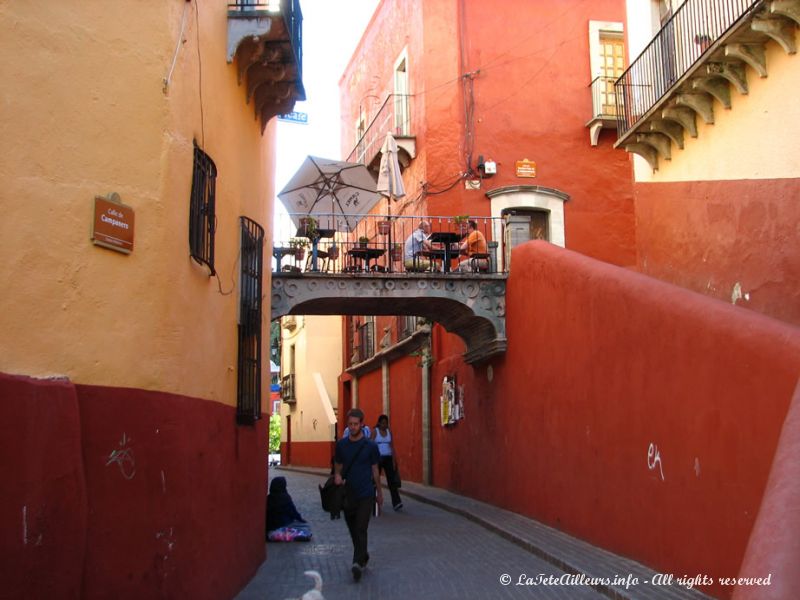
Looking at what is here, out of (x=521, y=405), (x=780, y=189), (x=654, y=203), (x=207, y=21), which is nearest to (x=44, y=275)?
(x=207, y=21)

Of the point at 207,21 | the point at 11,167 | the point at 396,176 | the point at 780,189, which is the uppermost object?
the point at 396,176

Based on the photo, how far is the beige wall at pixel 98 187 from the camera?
5.55 meters

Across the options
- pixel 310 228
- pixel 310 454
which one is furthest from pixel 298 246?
pixel 310 454

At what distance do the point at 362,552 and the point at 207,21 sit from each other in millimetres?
A: 5140

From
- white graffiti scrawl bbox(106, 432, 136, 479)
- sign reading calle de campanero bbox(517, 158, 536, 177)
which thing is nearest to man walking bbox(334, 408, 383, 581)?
white graffiti scrawl bbox(106, 432, 136, 479)

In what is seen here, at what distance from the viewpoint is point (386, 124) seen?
22734 millimetres

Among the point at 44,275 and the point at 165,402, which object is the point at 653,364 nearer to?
the point at 165,402

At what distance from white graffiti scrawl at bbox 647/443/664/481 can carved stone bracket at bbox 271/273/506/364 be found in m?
6.23

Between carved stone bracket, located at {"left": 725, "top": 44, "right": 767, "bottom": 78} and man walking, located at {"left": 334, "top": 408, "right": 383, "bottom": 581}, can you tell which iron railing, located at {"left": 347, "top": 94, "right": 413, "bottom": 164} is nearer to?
carved stone bracket, located at {"left": 725, "top": 44, "right": 767, "bottom": 78}

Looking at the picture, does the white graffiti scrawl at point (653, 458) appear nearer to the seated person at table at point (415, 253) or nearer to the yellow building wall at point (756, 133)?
the yellow building wall at point (756, 133)

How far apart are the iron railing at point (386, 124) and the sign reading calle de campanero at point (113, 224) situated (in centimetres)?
1564

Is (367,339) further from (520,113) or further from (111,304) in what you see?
(111,304)

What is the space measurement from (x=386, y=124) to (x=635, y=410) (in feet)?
48.0

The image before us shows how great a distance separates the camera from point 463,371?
18031mm
